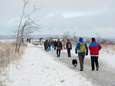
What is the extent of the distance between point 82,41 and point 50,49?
2916cm

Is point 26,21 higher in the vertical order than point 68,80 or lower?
higher

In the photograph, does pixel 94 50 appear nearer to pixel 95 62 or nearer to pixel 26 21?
pixel 95 62

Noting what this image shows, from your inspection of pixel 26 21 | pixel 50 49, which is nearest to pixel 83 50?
pixel 26 21

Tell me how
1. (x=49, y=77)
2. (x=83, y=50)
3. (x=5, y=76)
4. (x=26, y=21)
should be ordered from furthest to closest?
(x=26, y=21) → (x=83, y=50) → (x=5, y=76) → (x=49, y=77)

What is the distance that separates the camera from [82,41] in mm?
17906

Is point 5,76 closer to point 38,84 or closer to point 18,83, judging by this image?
point 18,83

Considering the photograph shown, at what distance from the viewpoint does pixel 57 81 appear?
46.9 ft

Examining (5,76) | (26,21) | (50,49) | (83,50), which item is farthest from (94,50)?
(50,49)

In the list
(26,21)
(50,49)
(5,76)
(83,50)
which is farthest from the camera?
(50,49)

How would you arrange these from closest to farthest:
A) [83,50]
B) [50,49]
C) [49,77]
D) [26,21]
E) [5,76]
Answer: [49,77] < [5,76] < [83,50] < [26,21] < [50,49]

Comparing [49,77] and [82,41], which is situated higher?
[82,41]

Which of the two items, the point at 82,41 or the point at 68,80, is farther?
the point at 82,41

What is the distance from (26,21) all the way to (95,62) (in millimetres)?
26195

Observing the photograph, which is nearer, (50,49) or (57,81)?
(57,81)
